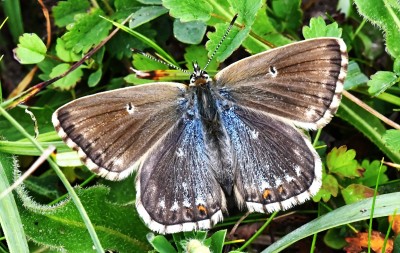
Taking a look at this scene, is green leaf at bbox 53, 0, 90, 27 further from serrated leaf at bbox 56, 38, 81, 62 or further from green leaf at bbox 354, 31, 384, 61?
green leaf at bbox 354, 31, 384, 61

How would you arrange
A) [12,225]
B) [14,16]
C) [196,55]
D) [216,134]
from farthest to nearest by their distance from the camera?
[14,16] → [196,55] → [216,134] → [12,225]

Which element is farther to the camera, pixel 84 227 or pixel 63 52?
pixel 63 52

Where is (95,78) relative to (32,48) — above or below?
below

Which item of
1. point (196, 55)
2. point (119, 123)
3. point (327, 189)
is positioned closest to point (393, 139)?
point (327, 189)

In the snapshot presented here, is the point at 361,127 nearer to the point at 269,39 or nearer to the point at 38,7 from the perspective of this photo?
the point at 269,39

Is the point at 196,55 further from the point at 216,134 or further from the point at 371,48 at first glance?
the point at 371,48

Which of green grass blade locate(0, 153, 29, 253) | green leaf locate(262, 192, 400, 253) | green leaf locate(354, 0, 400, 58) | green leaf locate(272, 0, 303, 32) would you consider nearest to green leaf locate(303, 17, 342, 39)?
green leaf locate(354, 0, 400, 58)
